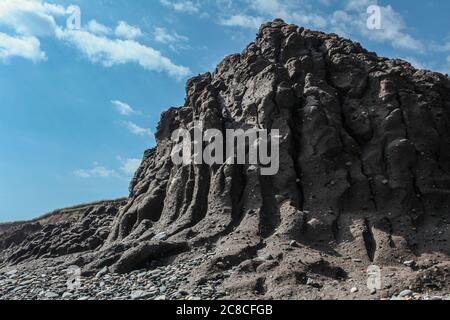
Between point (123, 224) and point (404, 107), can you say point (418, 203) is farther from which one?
point (123, 224)

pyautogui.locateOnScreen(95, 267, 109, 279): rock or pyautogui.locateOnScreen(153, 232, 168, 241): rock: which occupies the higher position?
pyautogui.locateOnScreen(153, 232, 168, 241): rock

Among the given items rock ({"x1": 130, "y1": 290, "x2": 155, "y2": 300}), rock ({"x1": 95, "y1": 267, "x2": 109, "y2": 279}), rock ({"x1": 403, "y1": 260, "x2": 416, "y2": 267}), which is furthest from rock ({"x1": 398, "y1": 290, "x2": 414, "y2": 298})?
rock ({"x1": 95, "y1": 267, "x2": 109, "y2": 279})

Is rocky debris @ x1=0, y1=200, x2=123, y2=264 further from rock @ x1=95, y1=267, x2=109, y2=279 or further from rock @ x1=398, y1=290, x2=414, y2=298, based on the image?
rock @ x1=398, y1=290, x2=414, y2=298

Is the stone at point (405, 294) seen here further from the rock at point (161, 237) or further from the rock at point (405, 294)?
the rock at point (161, 237)

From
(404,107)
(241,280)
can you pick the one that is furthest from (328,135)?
(241,280)

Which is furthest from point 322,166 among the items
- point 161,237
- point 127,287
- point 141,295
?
point 141,295

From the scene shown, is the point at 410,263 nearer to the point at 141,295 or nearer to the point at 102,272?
the point at 141,295

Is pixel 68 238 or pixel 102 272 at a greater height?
pixel 68 238

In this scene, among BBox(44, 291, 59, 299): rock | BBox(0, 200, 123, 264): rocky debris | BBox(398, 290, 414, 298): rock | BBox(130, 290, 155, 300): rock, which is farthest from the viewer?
BBox(0, 200, 123, 264): rocky debris

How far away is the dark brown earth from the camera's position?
22.7 m

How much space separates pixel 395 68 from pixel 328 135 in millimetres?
7558

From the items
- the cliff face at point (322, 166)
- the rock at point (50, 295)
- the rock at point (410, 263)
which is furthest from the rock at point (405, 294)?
the rock at point (50, 295)

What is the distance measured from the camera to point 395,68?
32.9 metres

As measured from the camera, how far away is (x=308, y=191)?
28.3 meters
